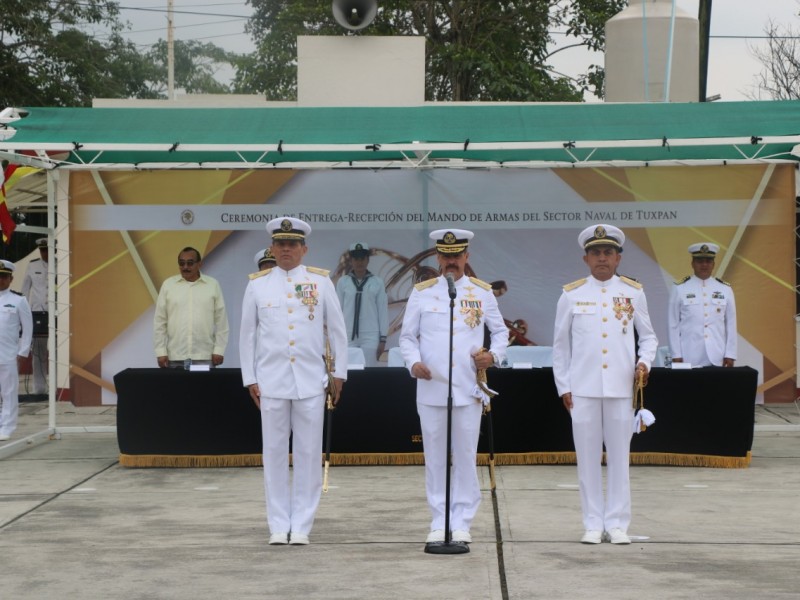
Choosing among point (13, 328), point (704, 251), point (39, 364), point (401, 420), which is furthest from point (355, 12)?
point (401, 420)

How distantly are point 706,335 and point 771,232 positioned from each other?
257 centimetres

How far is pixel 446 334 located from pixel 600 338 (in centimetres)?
90

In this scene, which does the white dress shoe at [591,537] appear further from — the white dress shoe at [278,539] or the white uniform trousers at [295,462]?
the white dress shoe at [278,539]

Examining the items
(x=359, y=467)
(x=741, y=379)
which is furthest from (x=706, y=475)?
(x=359, y=467)

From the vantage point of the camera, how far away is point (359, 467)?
10219 mm

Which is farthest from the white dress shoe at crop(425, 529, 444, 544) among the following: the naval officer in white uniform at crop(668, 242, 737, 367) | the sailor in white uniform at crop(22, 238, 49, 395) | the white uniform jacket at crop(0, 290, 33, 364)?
the sailor in white uniform at crop(22, 238, 49, 395)

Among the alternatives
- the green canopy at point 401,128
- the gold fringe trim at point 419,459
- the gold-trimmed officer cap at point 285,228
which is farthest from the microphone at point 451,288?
the green canopy at point 401,128

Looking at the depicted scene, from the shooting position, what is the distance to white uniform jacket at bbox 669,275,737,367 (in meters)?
11.4

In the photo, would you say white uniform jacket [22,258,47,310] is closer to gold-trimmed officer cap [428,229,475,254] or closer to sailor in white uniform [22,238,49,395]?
sailor in white uniform [22,238,49,395]

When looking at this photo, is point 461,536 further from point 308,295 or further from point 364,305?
point 364,305

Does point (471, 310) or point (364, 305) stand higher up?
point (471, 310)

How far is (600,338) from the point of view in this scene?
7129mm

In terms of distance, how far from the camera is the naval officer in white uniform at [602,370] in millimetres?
7066

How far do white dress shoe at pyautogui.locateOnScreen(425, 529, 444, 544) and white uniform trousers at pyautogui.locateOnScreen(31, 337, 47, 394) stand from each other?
981 centimetres
